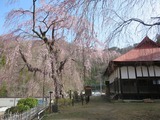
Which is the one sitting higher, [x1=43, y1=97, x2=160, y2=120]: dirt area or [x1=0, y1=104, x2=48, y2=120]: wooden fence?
[x1=0, y1=104, x2=48, y2=120]: wooden fence

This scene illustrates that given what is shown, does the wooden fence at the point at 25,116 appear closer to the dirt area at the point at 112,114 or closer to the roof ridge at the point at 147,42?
the dirt area at the point at 112,114

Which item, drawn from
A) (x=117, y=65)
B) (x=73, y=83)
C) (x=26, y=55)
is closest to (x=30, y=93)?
(x=26, y=55)

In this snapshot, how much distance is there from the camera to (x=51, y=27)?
505 inches

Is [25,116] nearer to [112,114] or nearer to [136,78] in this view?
[112,114]

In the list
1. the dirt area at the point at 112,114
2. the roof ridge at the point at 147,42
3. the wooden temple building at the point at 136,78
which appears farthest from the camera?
the wooden temple building at the point at 136,78

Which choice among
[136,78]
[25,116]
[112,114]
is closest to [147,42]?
[112,114]

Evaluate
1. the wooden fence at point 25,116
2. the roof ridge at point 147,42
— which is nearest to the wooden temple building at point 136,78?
the wooden fence at point 25,116

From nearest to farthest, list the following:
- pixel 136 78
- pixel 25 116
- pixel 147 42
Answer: pixel 147 42, pixel 25 116, pixel 136 78

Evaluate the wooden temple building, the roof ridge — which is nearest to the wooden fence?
the roof ridge

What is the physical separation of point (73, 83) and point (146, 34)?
10076 mm

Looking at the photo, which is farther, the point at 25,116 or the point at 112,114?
the point at 112,114

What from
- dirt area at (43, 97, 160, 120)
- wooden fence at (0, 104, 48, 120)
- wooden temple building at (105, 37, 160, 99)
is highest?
wooden temple building at (105, 37, 160, 99)

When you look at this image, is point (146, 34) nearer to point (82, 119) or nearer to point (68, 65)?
point (82, 119)

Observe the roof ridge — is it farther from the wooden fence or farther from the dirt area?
the wooden fence
